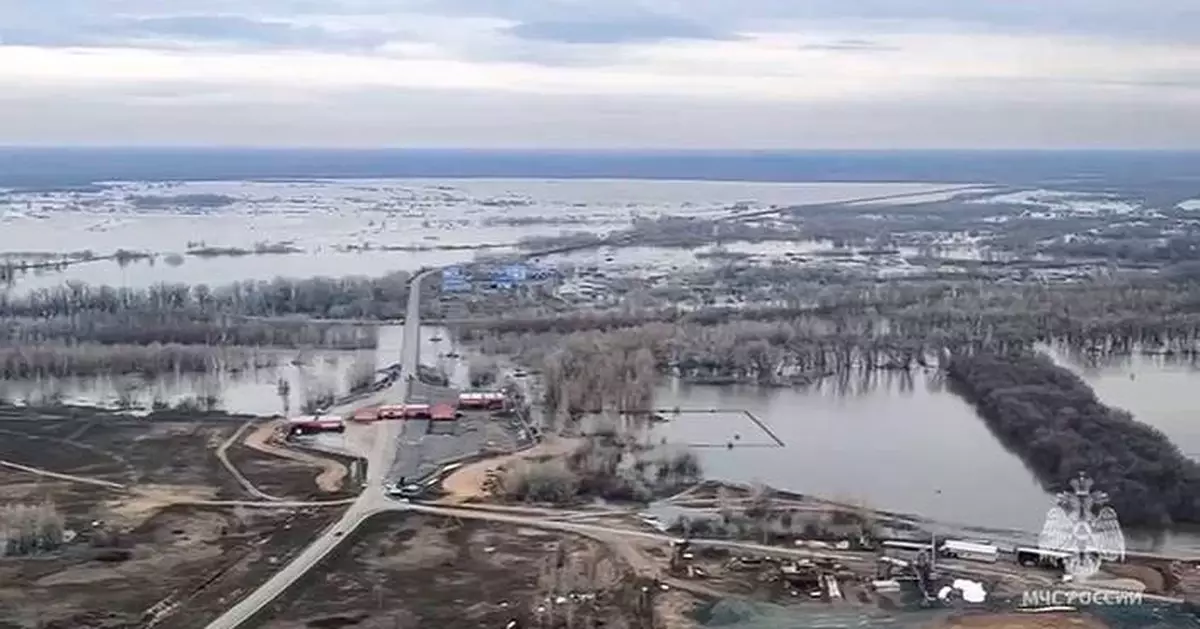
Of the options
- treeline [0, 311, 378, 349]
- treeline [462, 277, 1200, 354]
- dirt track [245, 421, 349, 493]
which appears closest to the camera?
dirt track [245, 421, 349, 493]

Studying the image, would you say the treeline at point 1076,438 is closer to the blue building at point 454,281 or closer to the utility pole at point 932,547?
the utility pole at point 932,547

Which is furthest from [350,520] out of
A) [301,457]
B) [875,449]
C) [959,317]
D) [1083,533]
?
[959,317]

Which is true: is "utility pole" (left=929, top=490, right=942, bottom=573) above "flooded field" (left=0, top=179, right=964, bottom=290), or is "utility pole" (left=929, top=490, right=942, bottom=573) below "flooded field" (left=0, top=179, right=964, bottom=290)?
below

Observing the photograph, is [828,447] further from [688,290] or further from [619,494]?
[688,290]
